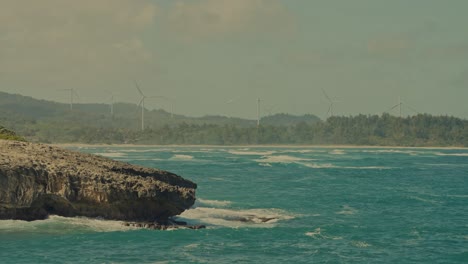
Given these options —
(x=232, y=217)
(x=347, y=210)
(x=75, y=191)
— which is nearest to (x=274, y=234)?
(x=232, y=217)

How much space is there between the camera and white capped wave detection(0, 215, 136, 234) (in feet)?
146

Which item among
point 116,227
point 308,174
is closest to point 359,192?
point 308,174

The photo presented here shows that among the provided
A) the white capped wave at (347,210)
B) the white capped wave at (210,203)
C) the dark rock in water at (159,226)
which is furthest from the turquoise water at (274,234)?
the dark rock in water at (159,226)

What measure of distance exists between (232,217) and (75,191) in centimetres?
1220

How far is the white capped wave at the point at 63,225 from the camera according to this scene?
4462 centimetres

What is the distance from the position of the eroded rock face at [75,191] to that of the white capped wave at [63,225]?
0.51 m

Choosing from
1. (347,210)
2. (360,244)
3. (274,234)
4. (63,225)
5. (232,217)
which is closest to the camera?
(360,244)

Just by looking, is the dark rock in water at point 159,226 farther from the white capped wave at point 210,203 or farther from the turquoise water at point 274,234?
the white capped wave at point 210,203

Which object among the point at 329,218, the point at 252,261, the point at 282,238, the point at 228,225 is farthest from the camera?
the point at 329,218

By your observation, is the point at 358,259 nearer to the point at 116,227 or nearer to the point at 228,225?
the point at 228,225

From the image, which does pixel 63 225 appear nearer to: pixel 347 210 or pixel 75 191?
pixel 75 191

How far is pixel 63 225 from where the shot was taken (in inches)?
1805

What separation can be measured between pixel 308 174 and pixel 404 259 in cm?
6937

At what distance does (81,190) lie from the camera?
149 ft
